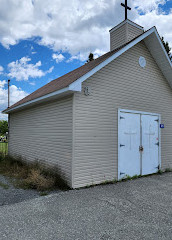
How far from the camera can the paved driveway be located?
9.61 feet

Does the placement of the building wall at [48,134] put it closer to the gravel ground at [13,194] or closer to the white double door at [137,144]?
the gravel ground at [13,194]

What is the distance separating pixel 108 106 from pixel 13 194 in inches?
155

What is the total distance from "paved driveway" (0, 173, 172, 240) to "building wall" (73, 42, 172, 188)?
2.69 ft

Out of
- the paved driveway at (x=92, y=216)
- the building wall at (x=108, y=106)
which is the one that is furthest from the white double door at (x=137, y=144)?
the paved driveway at (x=92, y=216)

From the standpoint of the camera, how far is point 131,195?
4852 millimetres

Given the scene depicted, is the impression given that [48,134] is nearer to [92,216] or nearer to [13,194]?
[13,194]

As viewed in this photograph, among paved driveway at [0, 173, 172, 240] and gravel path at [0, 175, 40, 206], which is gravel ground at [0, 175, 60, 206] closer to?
gravel path at [0, 175, 40, 206]

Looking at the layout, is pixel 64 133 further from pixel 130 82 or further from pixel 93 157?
pixel 130 82

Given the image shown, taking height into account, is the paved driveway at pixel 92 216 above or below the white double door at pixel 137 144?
below

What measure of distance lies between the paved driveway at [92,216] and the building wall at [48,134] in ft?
4.07

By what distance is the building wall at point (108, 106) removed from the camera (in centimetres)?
549

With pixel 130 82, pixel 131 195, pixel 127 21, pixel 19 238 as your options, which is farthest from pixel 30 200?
pixel 127 21

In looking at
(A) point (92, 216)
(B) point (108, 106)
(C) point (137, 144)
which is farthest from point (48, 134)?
(A) point (92, 216)

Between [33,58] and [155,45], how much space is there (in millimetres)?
7881
